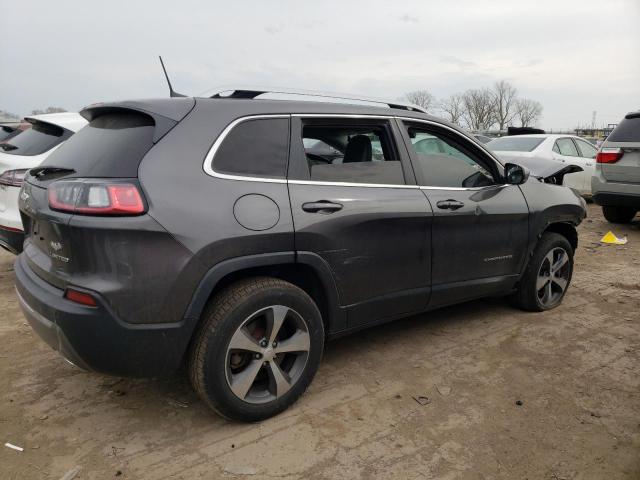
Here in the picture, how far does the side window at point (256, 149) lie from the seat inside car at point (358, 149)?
1.74 ft

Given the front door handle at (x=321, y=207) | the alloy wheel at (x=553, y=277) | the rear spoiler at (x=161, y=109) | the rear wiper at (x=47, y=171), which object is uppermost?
the rear spoiler at (x=161, y=109)

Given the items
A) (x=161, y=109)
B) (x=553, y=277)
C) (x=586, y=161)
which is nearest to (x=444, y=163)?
(x=553, y=277)

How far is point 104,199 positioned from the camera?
2.18 m

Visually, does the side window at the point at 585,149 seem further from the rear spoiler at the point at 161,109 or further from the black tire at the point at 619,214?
the rear spoiler at the point at 161,109

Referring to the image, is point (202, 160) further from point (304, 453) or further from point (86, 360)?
point (304, 453)

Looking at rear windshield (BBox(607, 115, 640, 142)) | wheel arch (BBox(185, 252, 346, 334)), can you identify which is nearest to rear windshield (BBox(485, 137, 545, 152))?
rear windshield (BBox(607, 115, 640, 142))

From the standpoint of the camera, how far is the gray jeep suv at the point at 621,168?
24.1ft

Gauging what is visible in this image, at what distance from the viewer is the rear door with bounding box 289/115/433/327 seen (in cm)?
271

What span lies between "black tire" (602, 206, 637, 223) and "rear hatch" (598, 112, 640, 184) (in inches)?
39.1

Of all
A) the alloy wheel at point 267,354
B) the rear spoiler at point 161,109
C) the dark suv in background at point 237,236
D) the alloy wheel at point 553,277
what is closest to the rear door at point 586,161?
the alloy wheel at point 553,277

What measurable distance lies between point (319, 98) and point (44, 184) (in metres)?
1.59

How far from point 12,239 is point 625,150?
8.10 m

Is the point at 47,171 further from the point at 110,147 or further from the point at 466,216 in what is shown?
the point at 466,216

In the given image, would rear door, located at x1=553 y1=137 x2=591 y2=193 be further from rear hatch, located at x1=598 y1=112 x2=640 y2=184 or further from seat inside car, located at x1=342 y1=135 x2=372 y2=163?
seat inside car, located at x1=342 y1=135 x2=372 y2=163
